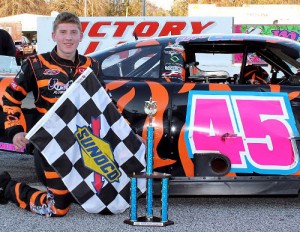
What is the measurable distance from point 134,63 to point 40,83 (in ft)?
2.53

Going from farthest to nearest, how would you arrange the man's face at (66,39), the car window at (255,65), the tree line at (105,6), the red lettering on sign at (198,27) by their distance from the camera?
the tree line at (105,6) → the red lettering on sign at (198,27) → the car window at (255,65) → the man's face at (66,39)

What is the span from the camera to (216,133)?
160 inches

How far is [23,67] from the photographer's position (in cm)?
402

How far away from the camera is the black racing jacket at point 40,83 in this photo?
3988 millimetres

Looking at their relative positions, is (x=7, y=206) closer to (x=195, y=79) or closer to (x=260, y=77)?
(x=195, y=79)

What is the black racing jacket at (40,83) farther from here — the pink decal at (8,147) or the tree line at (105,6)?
the tree line at (105,6)

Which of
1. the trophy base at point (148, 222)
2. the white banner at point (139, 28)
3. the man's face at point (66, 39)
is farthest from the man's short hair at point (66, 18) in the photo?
the white banner at point (139, 28)

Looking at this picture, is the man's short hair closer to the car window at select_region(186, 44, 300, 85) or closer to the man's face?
the man's face

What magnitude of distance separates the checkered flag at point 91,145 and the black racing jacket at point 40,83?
0.64 ft

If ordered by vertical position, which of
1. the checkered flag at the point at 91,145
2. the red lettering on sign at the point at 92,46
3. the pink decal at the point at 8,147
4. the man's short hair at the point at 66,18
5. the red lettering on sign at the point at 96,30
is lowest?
the red lettering on sign at the point at 92,46

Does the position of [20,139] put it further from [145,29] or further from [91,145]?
[145,29]

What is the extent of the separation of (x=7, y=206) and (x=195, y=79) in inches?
63.7

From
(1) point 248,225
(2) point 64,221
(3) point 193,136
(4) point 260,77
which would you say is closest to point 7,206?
(2) point 64,221

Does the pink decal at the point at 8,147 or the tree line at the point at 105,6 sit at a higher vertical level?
the pink decal at the point at 8,147
